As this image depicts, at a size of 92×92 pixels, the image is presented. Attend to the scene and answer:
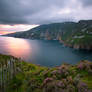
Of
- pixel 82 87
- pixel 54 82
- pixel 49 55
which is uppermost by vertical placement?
pixel 54 82

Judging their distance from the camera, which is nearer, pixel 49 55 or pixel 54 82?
pixel 54 82

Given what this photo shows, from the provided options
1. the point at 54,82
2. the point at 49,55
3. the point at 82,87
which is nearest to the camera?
the point at 82,87

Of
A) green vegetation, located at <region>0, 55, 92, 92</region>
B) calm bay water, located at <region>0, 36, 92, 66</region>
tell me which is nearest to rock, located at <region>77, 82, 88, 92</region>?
Result: green vegetation, located at <region>0, 55, 92, 92</region>

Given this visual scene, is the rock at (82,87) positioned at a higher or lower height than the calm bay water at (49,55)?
higher

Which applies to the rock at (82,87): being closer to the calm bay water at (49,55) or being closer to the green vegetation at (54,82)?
the green vegetation at (54,82)

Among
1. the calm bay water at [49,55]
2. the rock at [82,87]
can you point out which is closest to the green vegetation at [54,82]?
the rock at [82,87]

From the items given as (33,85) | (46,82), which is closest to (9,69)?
(33,85)

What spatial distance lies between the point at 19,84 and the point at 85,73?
9.36 m

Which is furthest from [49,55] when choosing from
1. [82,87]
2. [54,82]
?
[82,87]

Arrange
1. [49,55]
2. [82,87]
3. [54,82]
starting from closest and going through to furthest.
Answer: [82,87]
[54,82]
[49,55]

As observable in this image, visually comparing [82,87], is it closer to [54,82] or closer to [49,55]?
[54,82]

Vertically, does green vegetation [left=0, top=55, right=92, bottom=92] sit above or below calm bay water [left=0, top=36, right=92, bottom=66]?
above

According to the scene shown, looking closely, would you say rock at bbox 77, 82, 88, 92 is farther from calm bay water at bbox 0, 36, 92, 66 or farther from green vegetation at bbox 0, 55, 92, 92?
calm bay water at bbox 0, 36, 92, 66

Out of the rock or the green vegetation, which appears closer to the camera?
the rock
